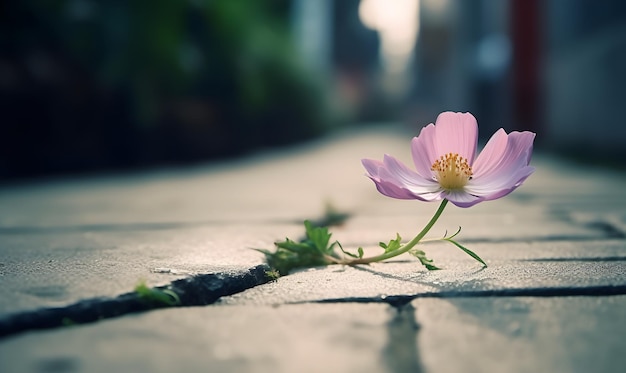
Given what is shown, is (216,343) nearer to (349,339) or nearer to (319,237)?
(349,339)

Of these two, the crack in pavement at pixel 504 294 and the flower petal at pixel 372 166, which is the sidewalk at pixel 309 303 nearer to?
the crack in pavement at pixel 504 294

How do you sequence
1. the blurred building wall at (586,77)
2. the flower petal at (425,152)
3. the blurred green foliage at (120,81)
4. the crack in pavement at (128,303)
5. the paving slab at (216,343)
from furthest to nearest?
the blurred building wall at (586,77), the blurred green foliage at (120,81), the flower petal at (425,152), the crack in pavement at (128,303), the paving slab at (216,343)

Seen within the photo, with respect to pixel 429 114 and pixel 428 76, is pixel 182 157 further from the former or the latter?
pixel 428 76

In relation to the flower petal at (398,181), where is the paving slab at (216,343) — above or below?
below

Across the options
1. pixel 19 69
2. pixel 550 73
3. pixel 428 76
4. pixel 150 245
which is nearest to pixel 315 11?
pixel 428 76

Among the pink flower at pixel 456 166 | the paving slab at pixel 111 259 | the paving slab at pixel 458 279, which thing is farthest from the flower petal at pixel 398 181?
the paving slab at pixel 111 259

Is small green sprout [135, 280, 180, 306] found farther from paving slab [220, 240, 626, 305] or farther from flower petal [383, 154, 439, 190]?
flower petal [383, 154, 439, 190]

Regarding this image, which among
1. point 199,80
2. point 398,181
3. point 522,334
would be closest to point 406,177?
point 398,181
